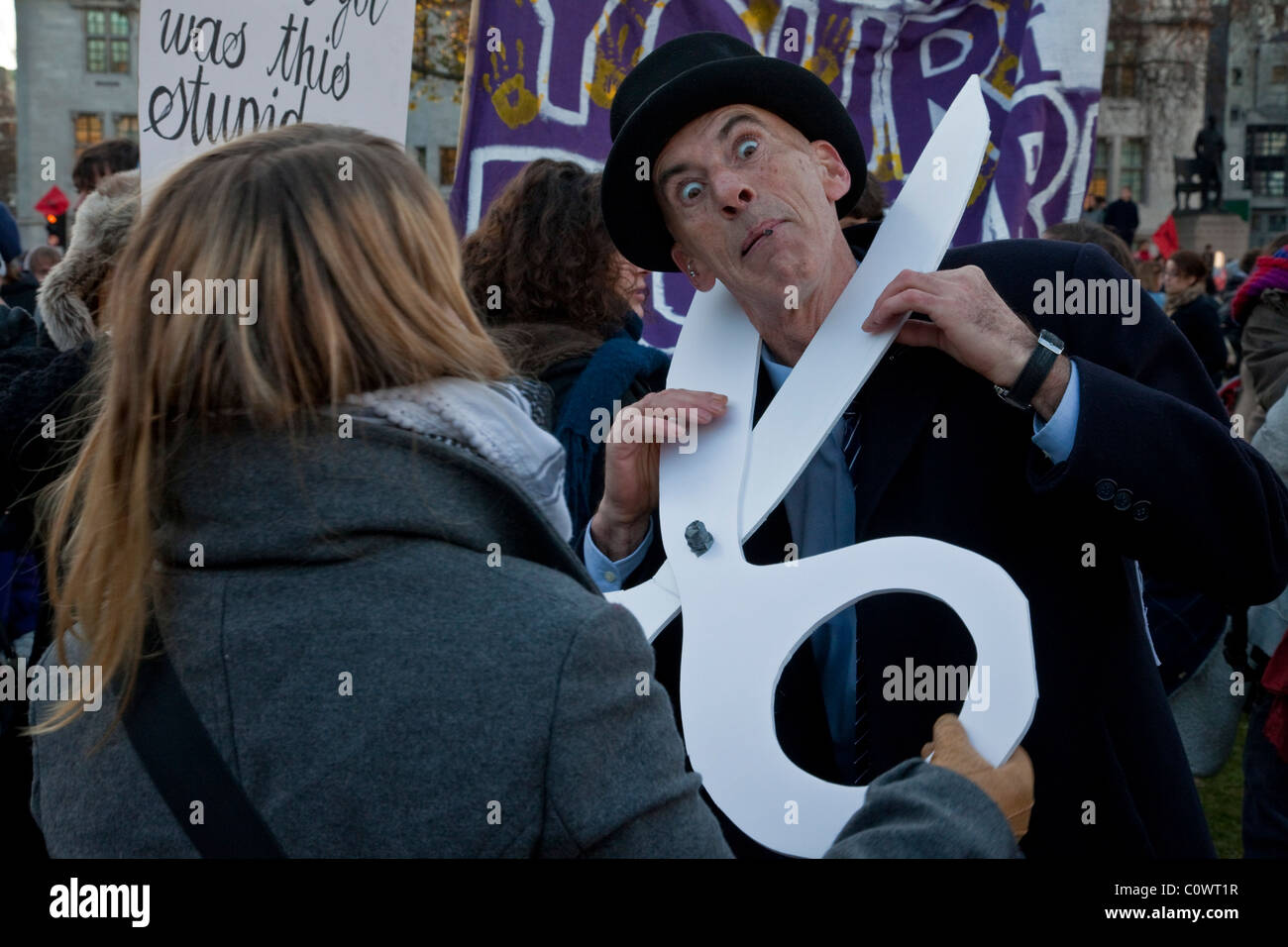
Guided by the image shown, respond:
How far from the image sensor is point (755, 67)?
2012 mm

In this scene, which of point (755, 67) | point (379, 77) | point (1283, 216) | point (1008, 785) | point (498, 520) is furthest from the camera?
point (1283, 216)

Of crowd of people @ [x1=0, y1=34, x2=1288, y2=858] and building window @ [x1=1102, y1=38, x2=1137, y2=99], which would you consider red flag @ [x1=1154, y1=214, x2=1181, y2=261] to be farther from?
building window @ [x1=1102, y1=38, x2=1137, y2=99]

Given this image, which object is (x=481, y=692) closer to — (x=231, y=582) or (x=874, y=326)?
(x=231, y=582)

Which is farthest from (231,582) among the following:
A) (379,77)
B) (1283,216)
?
(1283,216)

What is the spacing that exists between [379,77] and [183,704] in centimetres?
263

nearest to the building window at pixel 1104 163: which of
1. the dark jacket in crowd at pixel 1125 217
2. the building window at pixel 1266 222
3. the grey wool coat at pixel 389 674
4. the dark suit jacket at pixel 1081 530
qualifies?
the building window at pixel 1266 222

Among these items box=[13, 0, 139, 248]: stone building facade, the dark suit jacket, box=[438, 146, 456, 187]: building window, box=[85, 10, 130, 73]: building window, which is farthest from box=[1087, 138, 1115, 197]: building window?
the dark suit jacket

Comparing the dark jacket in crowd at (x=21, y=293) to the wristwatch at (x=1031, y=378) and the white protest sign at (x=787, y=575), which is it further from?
the wristwatch at (x=1031, y=378)

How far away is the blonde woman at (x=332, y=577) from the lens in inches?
47.6

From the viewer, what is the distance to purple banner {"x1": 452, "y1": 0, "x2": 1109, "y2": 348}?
171 inches

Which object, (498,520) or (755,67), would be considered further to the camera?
(755,67)

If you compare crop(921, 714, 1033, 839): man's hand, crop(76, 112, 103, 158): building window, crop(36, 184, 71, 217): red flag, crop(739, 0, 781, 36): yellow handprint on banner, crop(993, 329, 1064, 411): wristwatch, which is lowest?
crop(921, 714, 1033, 839): man's hand

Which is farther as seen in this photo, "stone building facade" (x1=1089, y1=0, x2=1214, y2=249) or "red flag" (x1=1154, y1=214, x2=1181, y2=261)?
"stone building facade" (x1=1089, y1=0, x2=1214, y2=249)

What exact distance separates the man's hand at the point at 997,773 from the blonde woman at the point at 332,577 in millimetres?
107
